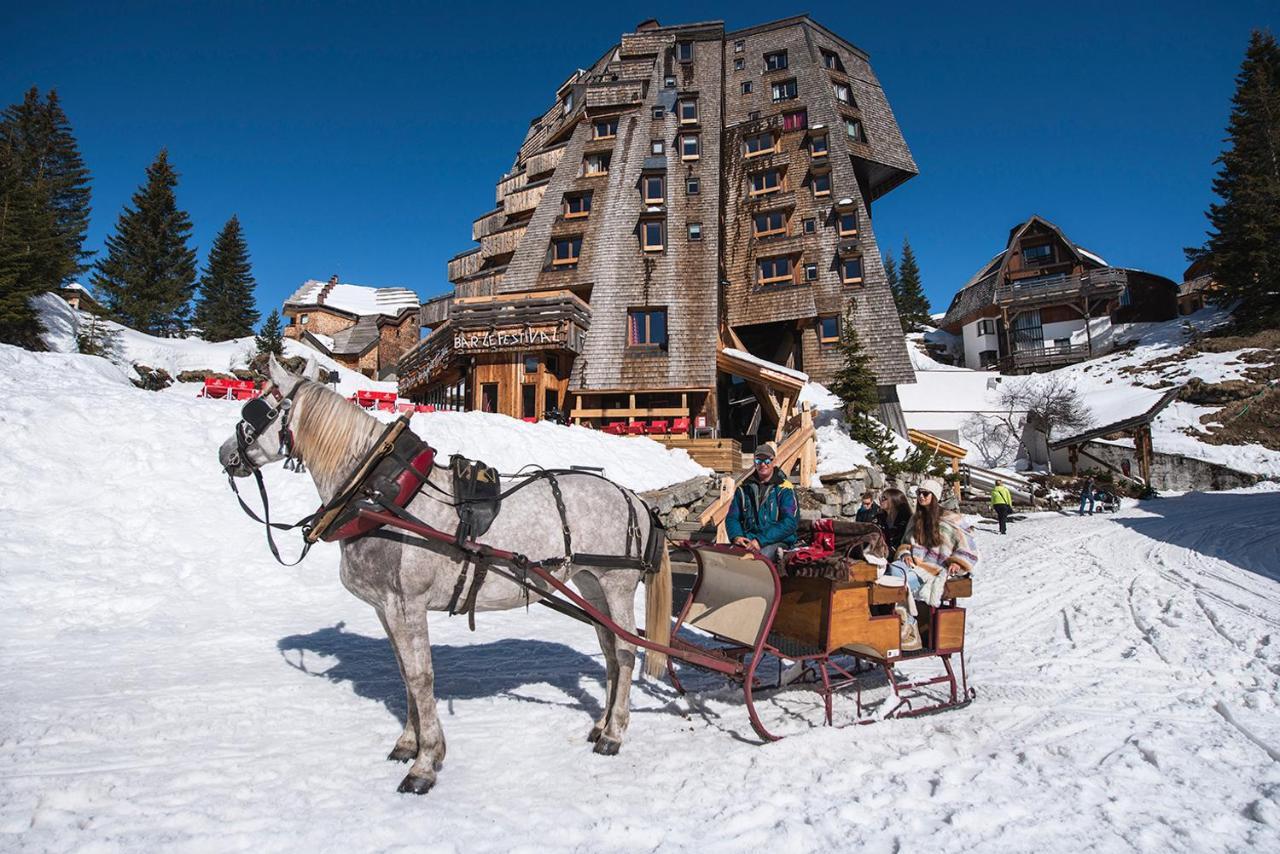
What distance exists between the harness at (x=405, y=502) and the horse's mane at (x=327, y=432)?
85mm

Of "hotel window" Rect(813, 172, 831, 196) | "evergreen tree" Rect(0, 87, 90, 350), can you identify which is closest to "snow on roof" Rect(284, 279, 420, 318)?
"evergreen tree" Rect(0, 87, 90, 350)

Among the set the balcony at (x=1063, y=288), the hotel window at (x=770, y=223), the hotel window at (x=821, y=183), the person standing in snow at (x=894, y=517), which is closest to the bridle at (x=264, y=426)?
the person standing in snow at (x=894, y=517)

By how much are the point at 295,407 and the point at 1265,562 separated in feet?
53.2

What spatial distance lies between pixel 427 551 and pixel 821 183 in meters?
32.7

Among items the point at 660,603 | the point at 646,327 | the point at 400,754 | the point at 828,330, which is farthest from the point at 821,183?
the point at 400,754

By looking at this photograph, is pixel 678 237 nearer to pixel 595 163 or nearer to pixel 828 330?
pixel 595 163

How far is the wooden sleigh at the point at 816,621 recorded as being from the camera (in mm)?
4848

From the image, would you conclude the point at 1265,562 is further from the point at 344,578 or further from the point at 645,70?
the point at 645,70

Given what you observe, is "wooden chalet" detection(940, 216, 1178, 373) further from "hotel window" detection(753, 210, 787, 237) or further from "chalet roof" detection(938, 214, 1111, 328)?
"hotel window" detection(753, 210, 787, 237)

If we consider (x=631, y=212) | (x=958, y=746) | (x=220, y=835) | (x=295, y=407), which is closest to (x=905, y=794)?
(x=958, y=746)

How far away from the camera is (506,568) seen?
454cm

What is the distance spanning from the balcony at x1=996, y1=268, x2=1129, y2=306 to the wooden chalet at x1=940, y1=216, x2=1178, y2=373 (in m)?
0.06

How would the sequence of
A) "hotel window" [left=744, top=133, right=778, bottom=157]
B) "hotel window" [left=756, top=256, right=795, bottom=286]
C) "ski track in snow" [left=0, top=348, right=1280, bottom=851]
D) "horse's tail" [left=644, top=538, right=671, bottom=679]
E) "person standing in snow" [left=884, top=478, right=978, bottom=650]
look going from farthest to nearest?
"hotel window" [left=744, top=133, right=778, bottom=157] → "hotel window" [left=756, top=256, right=795, bottom=286] → "person standing in snow" [left=884, top=478, right=978, bottom=650] → "horse's tail" [left=644, top=538, right=671, bottom=679] → "ski track in snow" [left=0, top=348, right=1280, bottom=851]

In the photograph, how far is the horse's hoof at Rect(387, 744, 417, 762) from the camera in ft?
14.2
